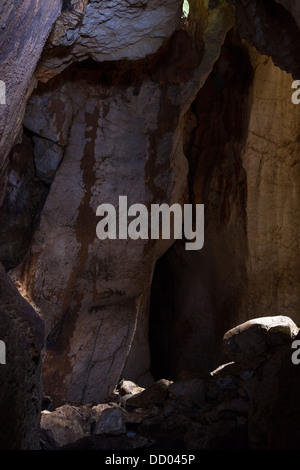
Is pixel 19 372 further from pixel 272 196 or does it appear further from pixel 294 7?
pixel 272 196

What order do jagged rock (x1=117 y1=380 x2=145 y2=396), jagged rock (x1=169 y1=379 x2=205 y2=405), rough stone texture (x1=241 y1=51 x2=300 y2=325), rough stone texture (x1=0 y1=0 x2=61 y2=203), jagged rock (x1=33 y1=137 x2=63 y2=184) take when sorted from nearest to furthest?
rough stone texture (x1=0 y1=0 x2=61 y2=203), jagged rock (x1=169 y1=379 x2=205 y2=405), jagged rock (x1=33 y1=137 x2=63 y2=184), jagged rock (x1=117 y1=380 x2=145 y2=396), rough stone texture (x1=241 y1=51 x2=300 y2=325)

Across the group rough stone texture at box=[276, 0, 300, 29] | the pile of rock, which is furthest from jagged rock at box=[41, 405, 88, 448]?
rough stone texture at box=[276, 0, 300, 29]

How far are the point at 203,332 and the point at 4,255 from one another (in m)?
3.80

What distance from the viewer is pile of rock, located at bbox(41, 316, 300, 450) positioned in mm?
2383

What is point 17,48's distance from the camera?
9.05ft

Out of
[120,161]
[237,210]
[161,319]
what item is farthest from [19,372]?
[161,319]

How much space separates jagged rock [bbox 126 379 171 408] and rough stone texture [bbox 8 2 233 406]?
982mm

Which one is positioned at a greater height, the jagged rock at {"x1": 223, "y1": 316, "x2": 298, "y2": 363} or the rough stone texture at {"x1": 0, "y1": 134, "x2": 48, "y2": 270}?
the rough stone texture at {"x1": 0, "y1": 134, "x2": 48, "y2": 270}

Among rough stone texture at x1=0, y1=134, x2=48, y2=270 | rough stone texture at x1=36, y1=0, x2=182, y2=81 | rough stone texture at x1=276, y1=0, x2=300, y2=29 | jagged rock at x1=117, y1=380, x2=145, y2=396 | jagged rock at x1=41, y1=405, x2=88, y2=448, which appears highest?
rough stone texture at x1=36, y1=0, x2=182, y2=81

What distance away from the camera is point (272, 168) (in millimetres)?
6234

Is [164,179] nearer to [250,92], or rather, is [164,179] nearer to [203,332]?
[250,92]

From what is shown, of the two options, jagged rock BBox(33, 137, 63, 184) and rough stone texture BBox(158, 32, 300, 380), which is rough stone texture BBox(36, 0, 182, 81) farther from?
rough stone texture BBox(158, 32, 300, 380)

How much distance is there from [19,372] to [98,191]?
2773mm

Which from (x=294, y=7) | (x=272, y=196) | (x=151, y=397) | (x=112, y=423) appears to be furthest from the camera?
(x=272, y=196)
